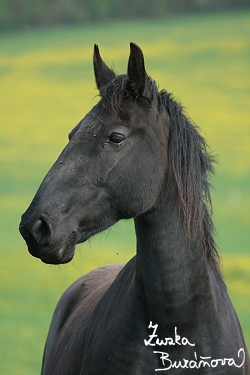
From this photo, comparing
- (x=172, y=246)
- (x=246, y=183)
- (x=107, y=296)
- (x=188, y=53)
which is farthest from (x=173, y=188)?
(x=188, y=53)

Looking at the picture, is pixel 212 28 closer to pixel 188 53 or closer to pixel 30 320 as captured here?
pixel 188 53

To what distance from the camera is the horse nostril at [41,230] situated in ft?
11.4

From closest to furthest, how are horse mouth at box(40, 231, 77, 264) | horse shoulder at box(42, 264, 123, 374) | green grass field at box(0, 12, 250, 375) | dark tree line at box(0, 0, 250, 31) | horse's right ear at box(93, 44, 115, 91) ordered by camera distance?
horse mouth at box(40, 231, 77, 264)
horse's right ear at box(93, 44, 115, 91)
horse shoulder at box(42, 264, 123, 374)
green grass field at box(0, 12, 250, 375)
dark tree line at box(0, 0, 250, 31)

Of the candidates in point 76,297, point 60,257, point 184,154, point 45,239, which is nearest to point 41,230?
point 45,239

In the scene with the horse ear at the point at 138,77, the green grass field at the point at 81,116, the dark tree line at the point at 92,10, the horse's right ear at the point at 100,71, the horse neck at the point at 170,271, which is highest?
the dark tree line at the point at 92,10

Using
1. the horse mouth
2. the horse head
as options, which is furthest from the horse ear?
the horse mouth

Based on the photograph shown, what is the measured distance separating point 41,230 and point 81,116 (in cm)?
2547

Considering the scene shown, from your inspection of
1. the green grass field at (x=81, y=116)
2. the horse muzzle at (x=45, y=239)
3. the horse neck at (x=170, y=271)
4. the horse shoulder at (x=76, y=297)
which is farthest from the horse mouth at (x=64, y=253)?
the green grass field at (x=81, y=116)

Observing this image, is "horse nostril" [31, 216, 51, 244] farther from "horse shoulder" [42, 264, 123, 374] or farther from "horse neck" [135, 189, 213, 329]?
"horse shoulder" [42, 264, 123, 374]

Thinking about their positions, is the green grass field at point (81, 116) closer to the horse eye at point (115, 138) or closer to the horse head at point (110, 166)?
the horse head at point (110, 166)

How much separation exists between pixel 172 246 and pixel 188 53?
33.4m

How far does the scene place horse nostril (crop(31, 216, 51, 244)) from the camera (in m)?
3.48

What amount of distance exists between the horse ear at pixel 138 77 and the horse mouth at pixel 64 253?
2.62 feet
